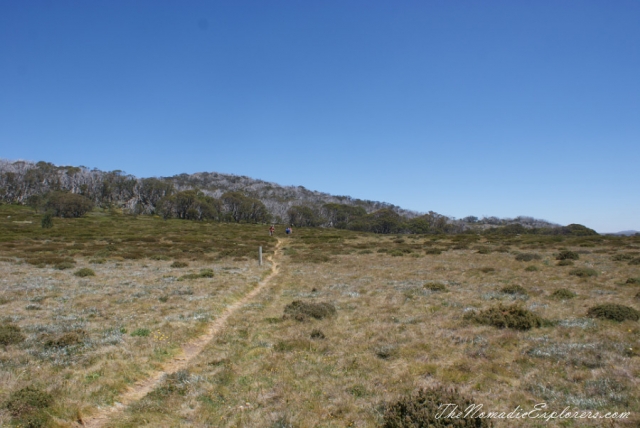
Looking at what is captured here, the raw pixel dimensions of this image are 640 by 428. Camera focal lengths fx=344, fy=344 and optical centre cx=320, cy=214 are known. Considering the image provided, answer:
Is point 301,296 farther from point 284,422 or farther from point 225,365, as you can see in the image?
point 284,422

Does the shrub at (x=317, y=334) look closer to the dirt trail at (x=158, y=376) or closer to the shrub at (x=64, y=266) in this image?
the dirt trail at (x=158, y=376)

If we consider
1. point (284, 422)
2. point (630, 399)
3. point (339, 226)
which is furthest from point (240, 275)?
point (339, 226)

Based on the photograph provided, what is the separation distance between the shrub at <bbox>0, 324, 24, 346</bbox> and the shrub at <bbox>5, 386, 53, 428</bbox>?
4.49 meters

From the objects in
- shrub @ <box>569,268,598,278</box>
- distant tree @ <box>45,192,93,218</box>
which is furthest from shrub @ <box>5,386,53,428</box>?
distant tree @ <box>45,192,93,218</box>

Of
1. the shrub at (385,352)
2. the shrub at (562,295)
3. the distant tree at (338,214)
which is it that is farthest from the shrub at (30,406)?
the distant tree at (338,214)

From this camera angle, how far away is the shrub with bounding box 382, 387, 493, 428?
6379 millimetres

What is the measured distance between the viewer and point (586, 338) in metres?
10.7

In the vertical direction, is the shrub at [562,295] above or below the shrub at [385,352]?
above

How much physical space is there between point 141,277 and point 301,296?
13.1m

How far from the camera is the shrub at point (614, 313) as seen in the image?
12.3 m

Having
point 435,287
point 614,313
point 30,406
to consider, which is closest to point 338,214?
point 435,287

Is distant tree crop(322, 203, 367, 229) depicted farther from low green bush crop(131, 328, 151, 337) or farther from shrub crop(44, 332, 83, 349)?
shrub crop(44, 332, 83, 349)

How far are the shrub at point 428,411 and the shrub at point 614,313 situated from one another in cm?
928

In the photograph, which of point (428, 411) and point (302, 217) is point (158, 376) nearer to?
point (428, 411)
